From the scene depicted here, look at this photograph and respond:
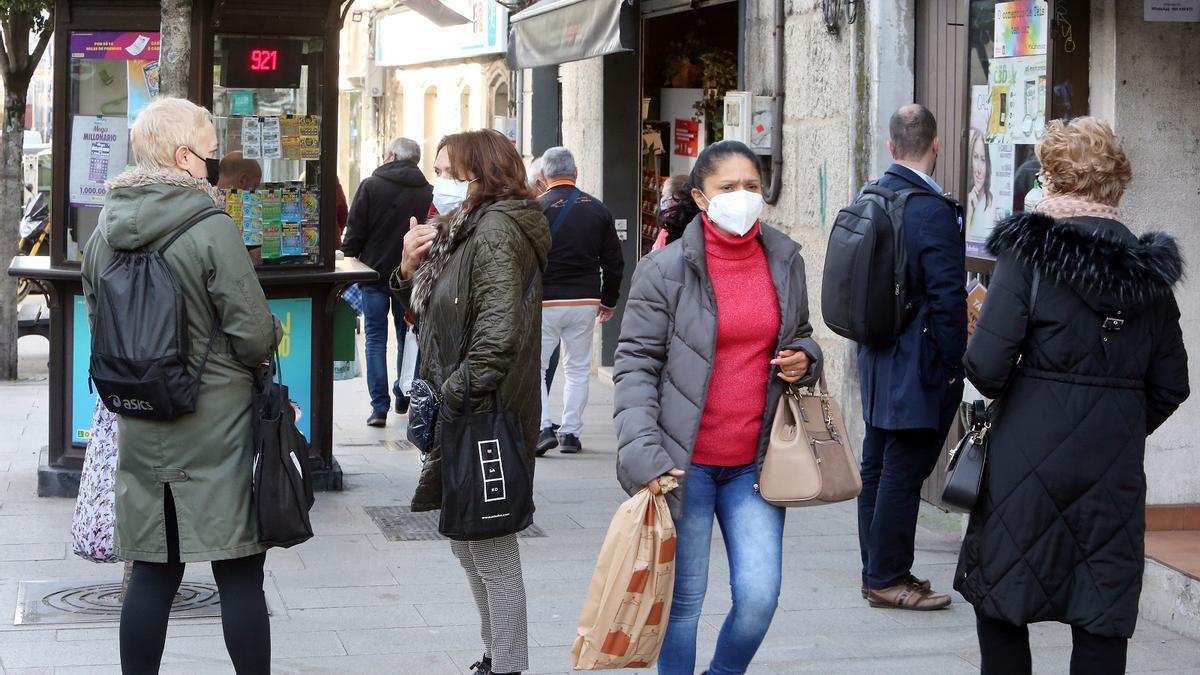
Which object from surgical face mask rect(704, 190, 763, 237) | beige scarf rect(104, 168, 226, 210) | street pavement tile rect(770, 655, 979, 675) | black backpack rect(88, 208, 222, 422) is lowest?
street pavement tile rect(770, 655, 979, 675)

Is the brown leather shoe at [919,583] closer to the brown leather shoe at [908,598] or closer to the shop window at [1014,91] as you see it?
the brown leather shoe at [908,598]

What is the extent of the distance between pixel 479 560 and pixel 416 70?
21.2 metres

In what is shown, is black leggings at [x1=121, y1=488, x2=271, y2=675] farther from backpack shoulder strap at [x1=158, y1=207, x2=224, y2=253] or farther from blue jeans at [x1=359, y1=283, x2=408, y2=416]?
blue jeans at [x1=359, y1=283, x2=408, y2=416]

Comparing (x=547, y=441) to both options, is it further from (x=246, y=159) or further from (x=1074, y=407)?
(x=1074, y=407)

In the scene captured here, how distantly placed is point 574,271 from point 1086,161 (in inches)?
214

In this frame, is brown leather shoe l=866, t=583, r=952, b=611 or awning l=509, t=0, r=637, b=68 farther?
awning l=509, t=0, r=637, b=68

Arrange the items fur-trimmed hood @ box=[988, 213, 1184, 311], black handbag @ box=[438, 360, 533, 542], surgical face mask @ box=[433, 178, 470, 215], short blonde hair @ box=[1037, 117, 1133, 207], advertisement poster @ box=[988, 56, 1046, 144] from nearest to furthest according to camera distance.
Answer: fur-trimmed hood @ box=[988, 213, 1184, 311]
short blonde hair @ box=[1037, 117, 1133, 207]
black handbag @ box=[438, 360, 533, 542]
advertisement poster @ box=[988, 56, 1046, 144]
surgical face mask @ box=[433, 178, 470, 215]

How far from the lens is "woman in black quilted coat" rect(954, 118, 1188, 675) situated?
3.92 metres

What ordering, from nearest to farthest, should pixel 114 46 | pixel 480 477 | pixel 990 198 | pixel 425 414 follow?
pixel 480 477
pixel 425 414
pixel 990 198
pixel 114 46

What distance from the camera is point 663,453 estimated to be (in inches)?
160

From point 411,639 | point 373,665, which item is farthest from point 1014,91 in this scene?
point 373,665

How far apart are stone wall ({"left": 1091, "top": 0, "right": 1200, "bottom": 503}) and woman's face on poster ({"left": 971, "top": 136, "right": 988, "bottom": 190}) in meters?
0.99

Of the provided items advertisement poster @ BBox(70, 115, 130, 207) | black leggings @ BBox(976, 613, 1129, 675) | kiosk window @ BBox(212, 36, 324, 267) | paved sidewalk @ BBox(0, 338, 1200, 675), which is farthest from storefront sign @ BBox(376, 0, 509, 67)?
black leggings @ BBox(976, 613, 1129, 675)

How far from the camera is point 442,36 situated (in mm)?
22641
